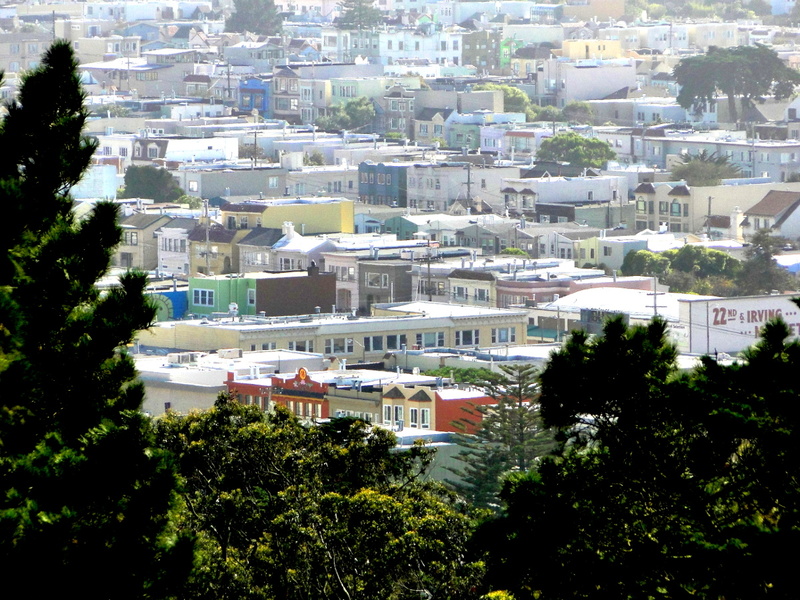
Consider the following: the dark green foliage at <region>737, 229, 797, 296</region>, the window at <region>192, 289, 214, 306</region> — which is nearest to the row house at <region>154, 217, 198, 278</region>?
the window at <region>192, 289, 214, 306</region>

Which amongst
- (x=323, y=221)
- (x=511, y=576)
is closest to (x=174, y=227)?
(x=323, y=221)

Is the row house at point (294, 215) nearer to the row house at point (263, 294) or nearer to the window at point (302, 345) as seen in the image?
the row house at point (263, 294)

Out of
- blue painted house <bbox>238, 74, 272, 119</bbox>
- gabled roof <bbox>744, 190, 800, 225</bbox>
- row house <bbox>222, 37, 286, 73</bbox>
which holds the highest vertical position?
row house <bbox>222, 37, 286, 73</bbox>

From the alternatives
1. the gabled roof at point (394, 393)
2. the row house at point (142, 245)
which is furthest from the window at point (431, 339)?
the row house at point (142, 245)

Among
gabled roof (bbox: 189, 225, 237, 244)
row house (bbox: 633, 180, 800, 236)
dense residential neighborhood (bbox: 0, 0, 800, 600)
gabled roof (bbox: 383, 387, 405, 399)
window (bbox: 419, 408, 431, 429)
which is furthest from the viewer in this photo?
row house (bbox: 633, 180, 800, 236)

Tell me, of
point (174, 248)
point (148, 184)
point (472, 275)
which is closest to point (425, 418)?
point (472, 275)

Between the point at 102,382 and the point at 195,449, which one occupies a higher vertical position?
the point at 102,382

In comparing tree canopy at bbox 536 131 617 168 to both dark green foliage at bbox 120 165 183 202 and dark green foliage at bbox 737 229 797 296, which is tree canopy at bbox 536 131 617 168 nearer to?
dark green foliage at bbox 120 165 183 202

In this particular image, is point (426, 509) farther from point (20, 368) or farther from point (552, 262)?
point (552, 262)
